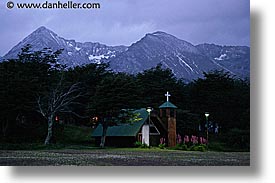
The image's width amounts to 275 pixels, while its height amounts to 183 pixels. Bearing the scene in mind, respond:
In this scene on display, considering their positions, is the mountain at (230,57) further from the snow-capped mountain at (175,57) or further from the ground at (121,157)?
the ground at (121,157)

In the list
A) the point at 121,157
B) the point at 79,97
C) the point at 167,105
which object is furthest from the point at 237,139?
the point at 79,97

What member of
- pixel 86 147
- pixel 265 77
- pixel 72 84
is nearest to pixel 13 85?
pixel 72 84

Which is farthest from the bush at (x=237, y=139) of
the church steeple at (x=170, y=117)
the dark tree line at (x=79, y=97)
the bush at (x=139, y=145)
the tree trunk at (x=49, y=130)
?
the tree trunk at (x=49, y=130)

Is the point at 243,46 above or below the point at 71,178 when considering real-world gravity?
above

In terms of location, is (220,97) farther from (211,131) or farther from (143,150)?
(143,150)

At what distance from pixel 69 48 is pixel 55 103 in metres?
0.81

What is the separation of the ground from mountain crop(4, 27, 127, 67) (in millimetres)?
1316

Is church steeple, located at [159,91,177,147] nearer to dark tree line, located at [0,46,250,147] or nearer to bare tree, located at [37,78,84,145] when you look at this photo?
dark tree line, located at [0,46,250,147]

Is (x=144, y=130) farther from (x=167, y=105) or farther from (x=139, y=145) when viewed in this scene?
(x=167, y=105)

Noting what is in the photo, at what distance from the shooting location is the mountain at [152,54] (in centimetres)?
747

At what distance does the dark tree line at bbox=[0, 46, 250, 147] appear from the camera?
24.3 feet
